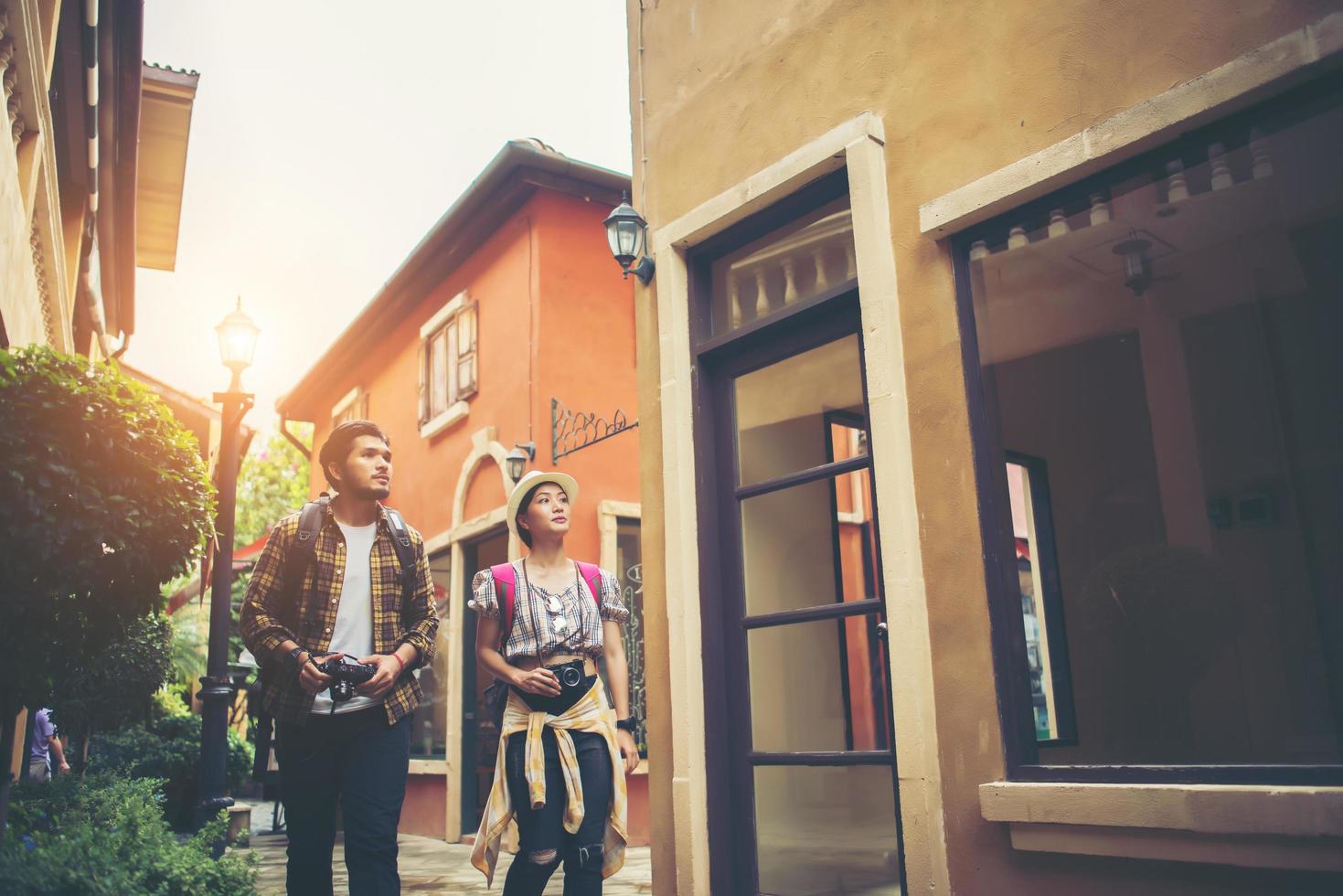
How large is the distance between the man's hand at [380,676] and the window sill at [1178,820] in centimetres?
209

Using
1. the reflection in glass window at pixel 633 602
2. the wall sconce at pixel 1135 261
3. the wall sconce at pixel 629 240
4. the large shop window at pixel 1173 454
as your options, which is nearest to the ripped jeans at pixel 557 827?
the large shop window at pixel 1173 454

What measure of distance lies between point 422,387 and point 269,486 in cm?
2702

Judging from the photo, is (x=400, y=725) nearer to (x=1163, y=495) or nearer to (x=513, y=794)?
(x=513, y=794)

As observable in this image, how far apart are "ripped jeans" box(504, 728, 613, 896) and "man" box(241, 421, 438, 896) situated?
485 mm

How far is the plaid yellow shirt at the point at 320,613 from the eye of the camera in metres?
3.72

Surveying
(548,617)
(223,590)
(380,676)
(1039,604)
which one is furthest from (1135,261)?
(223,590)

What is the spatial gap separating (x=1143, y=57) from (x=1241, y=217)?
0.64 m

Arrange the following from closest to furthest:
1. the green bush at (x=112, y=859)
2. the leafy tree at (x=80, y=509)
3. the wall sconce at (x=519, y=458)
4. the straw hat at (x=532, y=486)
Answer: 1. the green bush at (x=112, y=859)
2. the leafy tree at (x=80, y=509)
3. the straw hat at (x=532, y=486)
4. the wall sconce at (x=519, y=458)

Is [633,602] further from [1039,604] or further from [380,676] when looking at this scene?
[380,676]

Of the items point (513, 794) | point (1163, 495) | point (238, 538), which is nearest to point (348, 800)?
point (513, 794)

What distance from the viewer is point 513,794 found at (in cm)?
409

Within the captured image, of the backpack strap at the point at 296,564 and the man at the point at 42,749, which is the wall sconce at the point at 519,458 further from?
the backpack strap at the point at 296,564

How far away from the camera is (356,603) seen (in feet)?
12.8

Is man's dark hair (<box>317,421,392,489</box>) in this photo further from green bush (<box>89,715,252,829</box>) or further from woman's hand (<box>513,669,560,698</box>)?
green bush (<box>89,715,252,829</box>)
